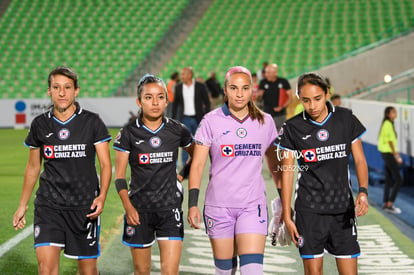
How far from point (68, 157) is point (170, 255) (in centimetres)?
105

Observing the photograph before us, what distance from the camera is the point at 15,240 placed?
8508 mm

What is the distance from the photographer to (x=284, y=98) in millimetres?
13797

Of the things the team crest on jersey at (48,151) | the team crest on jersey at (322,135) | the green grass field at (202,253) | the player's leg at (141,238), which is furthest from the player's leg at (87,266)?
the team crest on jersey at (322,135)

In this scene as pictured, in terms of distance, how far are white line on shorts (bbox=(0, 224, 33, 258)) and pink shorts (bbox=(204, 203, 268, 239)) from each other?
3.52m

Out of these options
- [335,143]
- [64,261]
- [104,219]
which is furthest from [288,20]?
[335,143]

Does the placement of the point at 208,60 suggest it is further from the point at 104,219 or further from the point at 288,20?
the point at 104,219

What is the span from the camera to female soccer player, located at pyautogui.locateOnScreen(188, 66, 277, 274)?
5062 millimetres

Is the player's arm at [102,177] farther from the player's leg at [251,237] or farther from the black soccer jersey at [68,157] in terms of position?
the player's leg at [251,237]

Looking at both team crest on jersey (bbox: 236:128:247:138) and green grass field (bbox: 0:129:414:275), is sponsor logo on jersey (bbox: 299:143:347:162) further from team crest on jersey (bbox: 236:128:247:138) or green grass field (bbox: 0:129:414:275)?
green grass field (bbox: 0:129:414:275)

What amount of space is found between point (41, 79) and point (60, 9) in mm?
5459

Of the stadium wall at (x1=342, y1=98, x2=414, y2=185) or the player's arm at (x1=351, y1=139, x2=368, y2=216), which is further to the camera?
the stadium wall at (x1=342, y1=98, x2=414, y2=185)

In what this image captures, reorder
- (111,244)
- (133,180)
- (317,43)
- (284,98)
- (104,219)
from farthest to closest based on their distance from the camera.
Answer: (317,43), (284,98), (104,219), (111,244), (133,180)

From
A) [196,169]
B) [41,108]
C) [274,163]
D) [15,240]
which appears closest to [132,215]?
[196,169]

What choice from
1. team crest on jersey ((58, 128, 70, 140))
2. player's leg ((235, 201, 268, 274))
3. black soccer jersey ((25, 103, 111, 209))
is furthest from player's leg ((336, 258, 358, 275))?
team crest on jersey ((58, 128, 70, 140))
